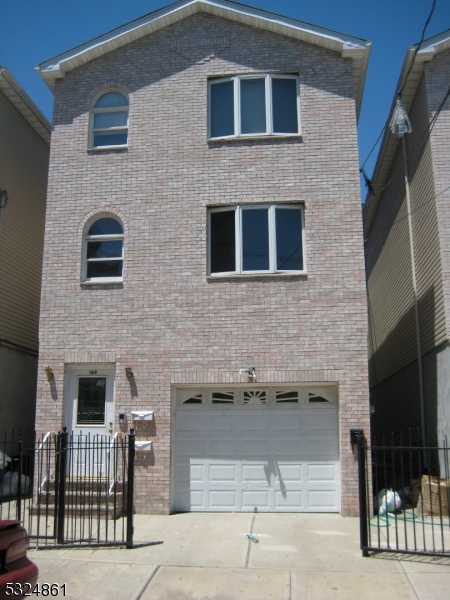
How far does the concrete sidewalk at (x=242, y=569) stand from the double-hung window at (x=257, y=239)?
4629mm

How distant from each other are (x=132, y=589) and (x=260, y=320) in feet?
18.0

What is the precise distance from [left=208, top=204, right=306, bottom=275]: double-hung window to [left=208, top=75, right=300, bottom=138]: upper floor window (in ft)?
5.33

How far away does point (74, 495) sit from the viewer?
10320 mm

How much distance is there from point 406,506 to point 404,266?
6.16m

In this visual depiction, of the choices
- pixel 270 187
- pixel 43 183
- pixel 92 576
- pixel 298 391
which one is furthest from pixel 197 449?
pixel 43 183

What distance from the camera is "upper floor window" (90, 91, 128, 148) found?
1262 centimetres

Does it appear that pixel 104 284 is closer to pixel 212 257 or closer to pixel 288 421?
pixel 212 257

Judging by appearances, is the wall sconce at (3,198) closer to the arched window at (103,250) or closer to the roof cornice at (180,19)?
the roof cornice at (180,19)

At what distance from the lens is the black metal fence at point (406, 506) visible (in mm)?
7965

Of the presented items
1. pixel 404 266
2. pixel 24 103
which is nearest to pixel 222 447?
pixel 404 266

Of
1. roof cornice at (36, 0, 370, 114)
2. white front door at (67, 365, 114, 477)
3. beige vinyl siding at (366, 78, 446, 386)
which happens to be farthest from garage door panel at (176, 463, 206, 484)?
roof cornice at (36, 0, 370, 114)

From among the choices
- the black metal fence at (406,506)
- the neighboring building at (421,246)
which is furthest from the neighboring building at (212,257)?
the neighboring building at (421,246)

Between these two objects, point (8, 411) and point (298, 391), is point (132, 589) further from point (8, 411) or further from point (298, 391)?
point (8, 411)

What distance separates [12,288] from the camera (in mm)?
14750
